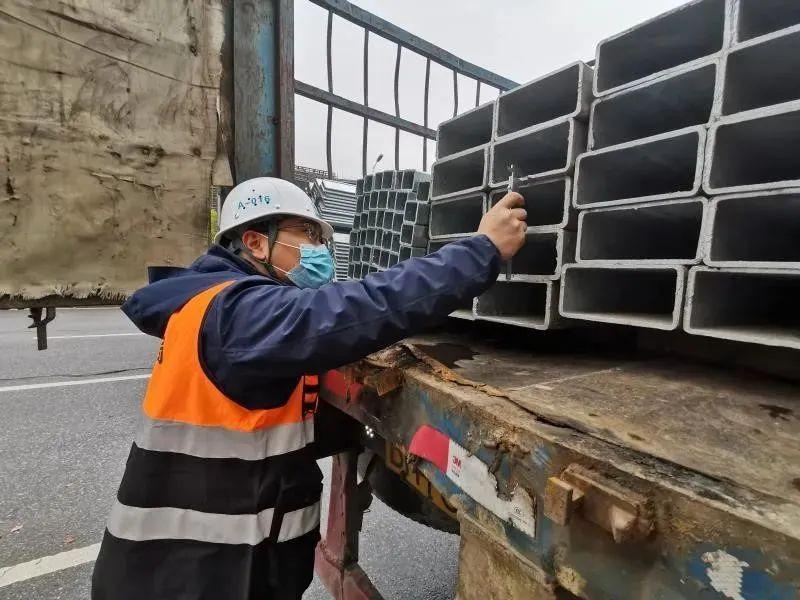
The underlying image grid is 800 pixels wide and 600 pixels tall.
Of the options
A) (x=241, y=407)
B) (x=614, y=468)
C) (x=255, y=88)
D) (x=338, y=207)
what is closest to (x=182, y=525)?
(x=241, y=407)

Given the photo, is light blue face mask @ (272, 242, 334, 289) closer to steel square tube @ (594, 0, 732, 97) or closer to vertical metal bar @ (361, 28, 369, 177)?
steel square tube @ (594, 0, 732, 97)

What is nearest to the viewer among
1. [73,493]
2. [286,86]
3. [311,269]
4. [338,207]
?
[311,269]

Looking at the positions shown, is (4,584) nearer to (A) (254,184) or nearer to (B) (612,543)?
(A) (254,184)

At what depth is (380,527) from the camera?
118 inches

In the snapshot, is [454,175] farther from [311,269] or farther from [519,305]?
[311,269]

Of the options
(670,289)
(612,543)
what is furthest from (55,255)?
(670,289)

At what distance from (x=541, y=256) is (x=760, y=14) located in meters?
0.96

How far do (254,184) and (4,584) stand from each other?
245 cm

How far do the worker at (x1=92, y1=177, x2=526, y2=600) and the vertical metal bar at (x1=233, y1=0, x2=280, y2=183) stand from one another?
908mm

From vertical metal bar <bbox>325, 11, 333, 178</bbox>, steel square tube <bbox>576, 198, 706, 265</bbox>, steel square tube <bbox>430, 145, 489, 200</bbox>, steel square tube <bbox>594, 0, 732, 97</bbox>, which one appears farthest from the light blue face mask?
vertical metal bar <bbox>325, 11, 333, 178</bbox>

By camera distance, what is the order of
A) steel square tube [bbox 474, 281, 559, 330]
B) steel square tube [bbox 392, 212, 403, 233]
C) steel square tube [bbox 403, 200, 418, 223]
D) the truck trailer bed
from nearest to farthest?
the truck trailer bed
steel square tube [bbox 474, 281, 559, 330]
steel square tube [bbox 403, 200, 418, 223]
steel square tube [bbox 392, 212, 403, 233]

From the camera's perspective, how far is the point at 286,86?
230 centimetres

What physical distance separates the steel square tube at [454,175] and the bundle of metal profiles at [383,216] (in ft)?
2.66

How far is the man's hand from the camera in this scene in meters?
1.29
